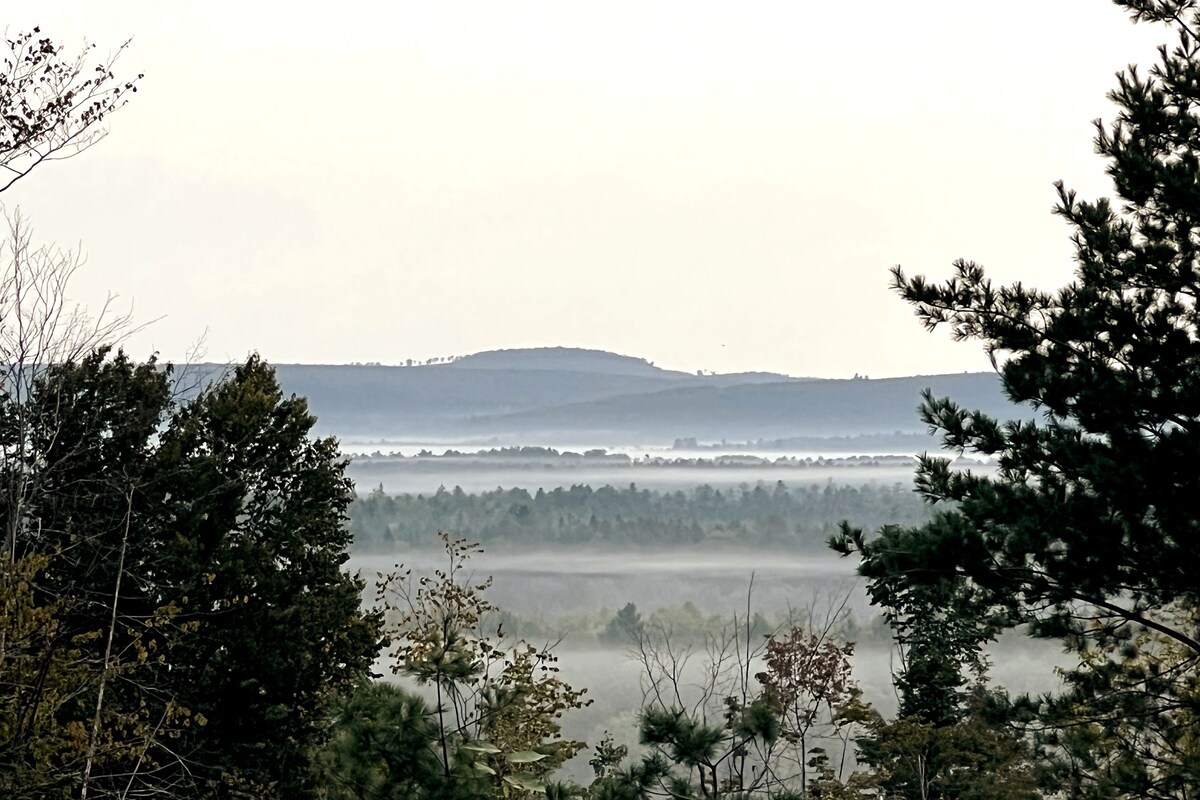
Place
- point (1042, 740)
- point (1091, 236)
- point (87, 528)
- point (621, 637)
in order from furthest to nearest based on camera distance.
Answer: point (621, 637)
point (87, 528)
point (1042, 740)
point (1091, 236)

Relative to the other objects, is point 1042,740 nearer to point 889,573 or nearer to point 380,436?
point 889,573

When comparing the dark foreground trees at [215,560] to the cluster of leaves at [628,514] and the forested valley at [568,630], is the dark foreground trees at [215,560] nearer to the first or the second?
the forested valley at [568,630]

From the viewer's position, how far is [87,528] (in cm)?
2281

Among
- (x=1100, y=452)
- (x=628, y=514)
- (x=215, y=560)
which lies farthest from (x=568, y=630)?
(x=628, y=514)

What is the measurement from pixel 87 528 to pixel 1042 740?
588 inches

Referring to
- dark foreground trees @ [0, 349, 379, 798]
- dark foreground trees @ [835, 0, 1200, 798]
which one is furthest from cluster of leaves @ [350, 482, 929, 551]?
dark foreground trees @ [835, 0, 1200, 798]

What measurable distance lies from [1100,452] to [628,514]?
15762cm

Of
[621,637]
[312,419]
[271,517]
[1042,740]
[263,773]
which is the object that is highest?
[312,419]

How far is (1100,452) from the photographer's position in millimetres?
13305

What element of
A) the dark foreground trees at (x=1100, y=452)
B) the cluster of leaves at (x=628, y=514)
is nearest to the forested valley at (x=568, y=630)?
the dark foreground trees at (x=1100, y=452)

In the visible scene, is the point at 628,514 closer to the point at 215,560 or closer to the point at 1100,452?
the point at 215,560

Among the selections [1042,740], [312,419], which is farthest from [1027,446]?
[312,419]

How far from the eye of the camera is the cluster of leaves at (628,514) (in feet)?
461

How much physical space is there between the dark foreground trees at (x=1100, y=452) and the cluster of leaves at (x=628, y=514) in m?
121
